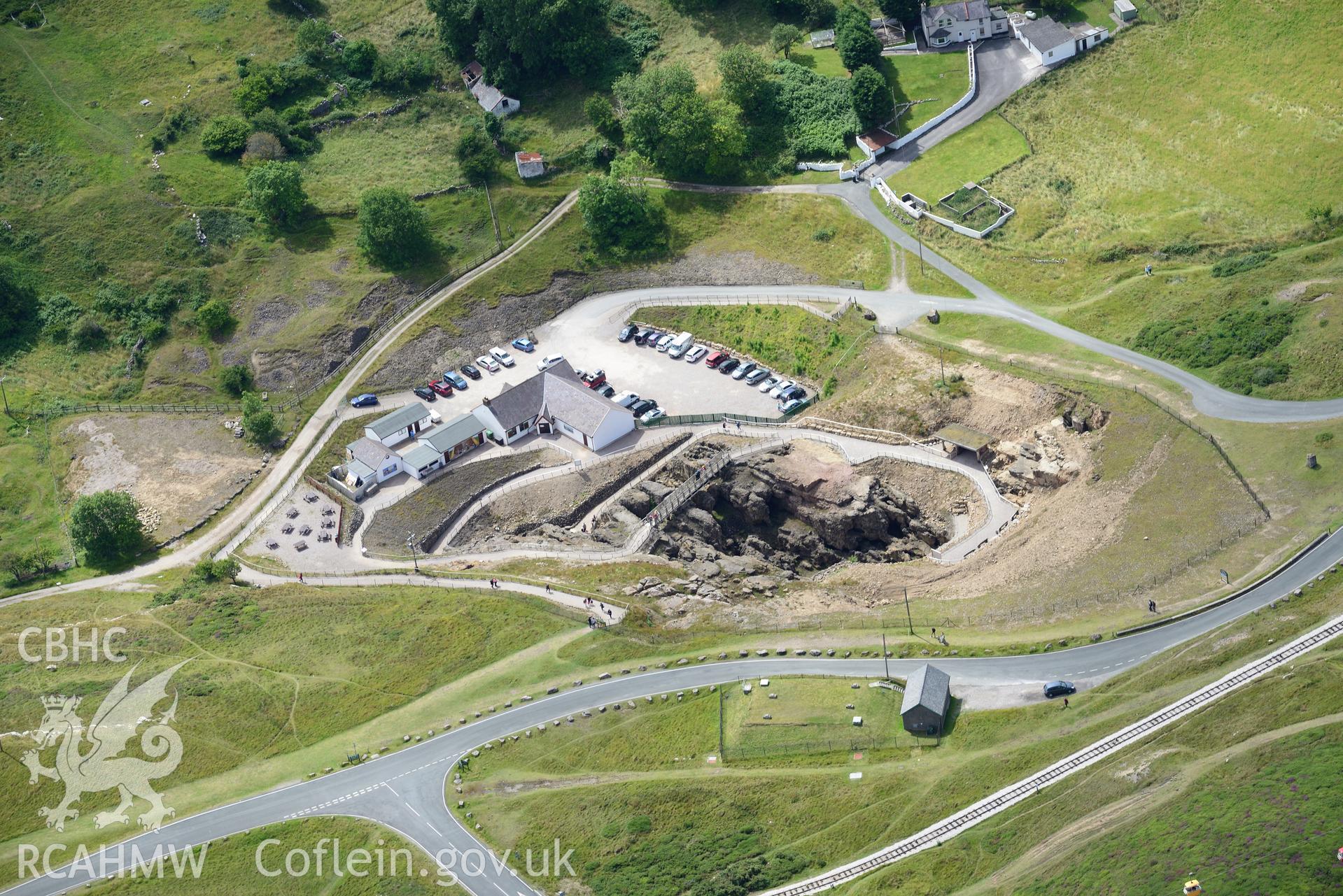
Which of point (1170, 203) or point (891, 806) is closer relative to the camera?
point (891, 806)

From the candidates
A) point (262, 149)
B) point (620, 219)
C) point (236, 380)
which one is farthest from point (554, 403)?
point (262, 149)

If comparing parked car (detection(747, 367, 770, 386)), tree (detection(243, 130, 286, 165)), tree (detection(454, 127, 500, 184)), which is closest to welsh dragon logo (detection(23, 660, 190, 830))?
parked car (detection(747, 367, 770, 386))

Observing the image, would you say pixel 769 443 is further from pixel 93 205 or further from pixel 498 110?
pixel 93 205

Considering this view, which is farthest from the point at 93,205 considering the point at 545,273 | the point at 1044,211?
the point at 1044,211

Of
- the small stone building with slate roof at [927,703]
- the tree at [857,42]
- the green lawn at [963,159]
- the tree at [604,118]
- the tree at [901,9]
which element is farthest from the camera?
the tree at [604,118]

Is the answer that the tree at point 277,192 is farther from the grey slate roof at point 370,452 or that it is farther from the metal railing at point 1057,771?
the metal railing at point 1057,771

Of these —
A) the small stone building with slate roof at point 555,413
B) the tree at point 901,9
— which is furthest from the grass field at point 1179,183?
the small stone building with slate roof at point 555,413

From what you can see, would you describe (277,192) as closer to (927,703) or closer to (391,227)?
(391,227)
